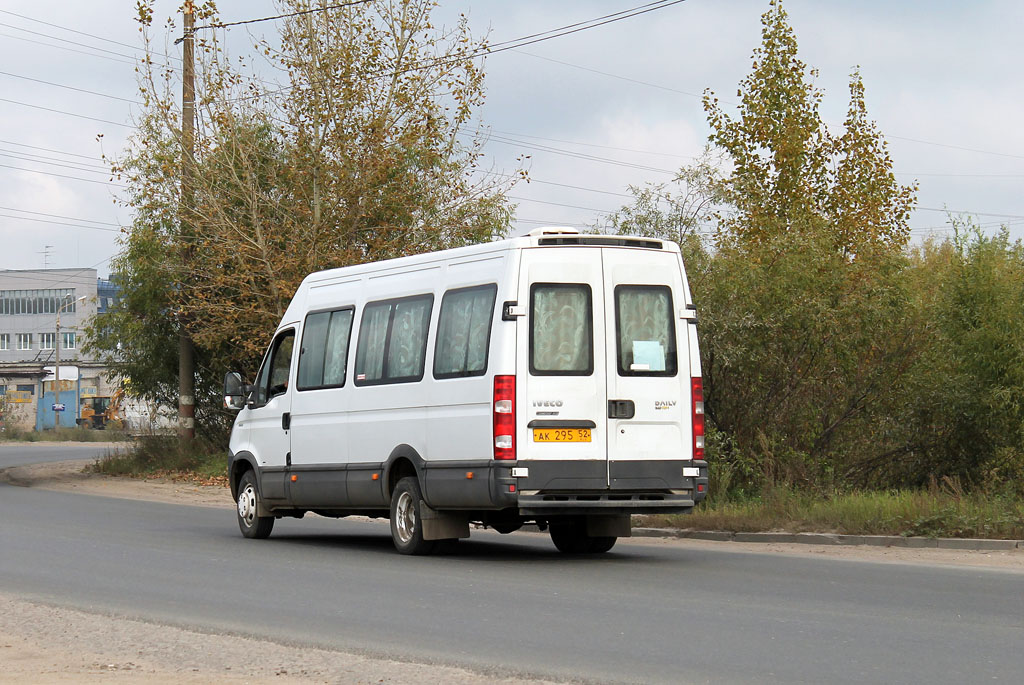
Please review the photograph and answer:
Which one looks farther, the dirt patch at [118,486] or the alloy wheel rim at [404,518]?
the dirt patch at [118,486]

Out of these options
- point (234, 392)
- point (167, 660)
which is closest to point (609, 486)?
point (234, 392)

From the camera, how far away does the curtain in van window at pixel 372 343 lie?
1576 centimetres

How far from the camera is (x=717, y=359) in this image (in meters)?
20.4

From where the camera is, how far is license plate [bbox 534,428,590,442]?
1388 centimetres

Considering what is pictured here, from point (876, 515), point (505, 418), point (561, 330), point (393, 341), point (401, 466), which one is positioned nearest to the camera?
point (505, 418)

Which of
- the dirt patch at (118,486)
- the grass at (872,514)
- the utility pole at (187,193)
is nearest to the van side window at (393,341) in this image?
the grass at (872,514)

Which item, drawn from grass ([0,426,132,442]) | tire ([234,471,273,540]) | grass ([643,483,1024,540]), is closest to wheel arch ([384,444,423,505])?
tire ([234,471,273,540])

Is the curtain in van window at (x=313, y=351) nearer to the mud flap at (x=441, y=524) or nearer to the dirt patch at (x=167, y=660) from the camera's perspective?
the mud flap at (x=441, y=524)

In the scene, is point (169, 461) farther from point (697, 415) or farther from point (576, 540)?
point (697, 415)

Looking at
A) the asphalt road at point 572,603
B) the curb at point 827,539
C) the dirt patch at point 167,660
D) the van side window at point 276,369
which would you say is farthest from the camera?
the van side window at point 276,369

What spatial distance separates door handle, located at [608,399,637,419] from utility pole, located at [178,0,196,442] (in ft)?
58.3

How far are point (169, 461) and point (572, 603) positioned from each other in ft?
78.5

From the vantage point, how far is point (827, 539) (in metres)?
16.8

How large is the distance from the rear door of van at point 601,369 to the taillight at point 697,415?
0.08 m
